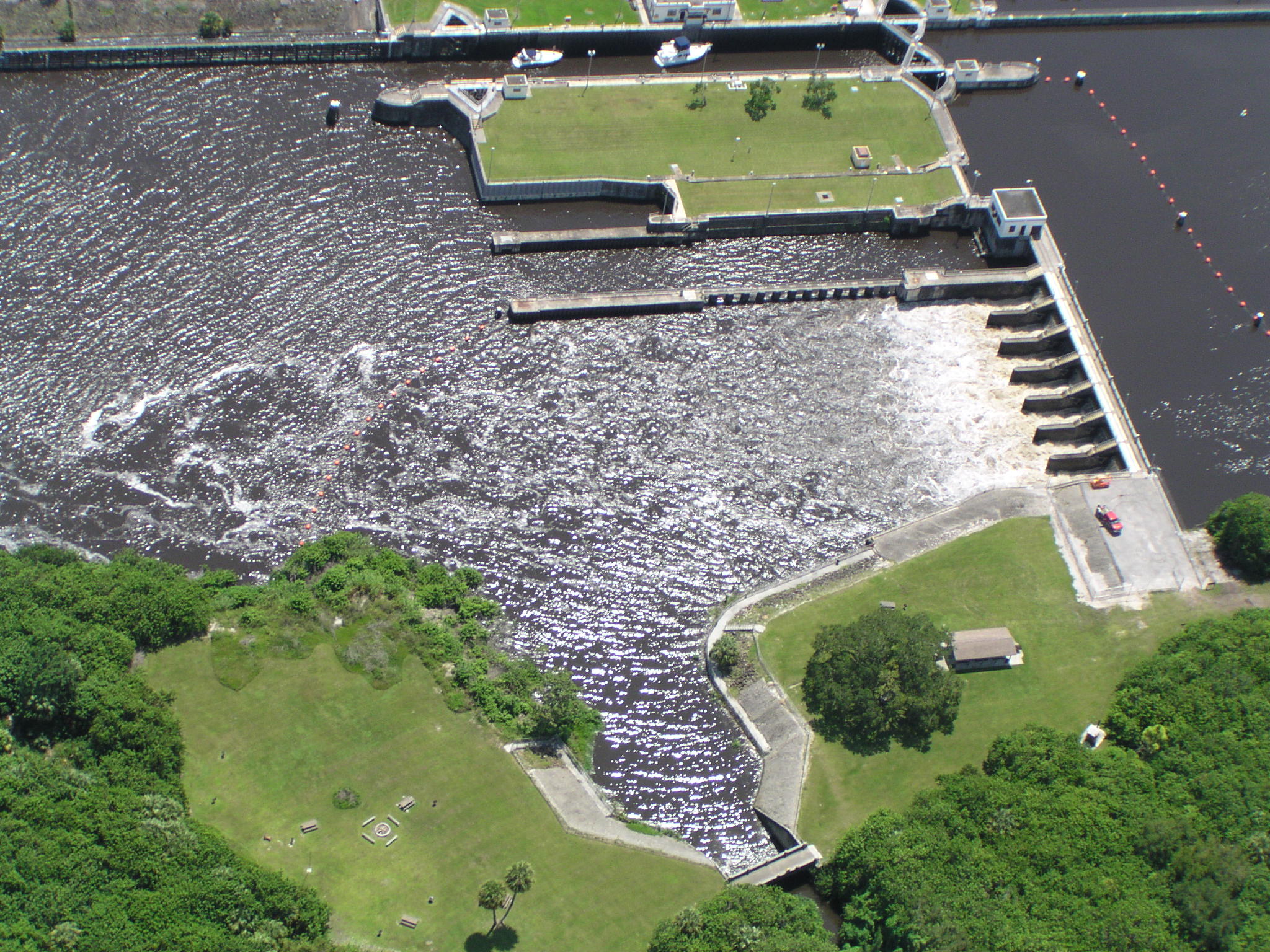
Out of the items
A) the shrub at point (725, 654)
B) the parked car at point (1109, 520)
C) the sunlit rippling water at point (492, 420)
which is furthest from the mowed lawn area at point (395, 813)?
the parked car at point (1109, 520)

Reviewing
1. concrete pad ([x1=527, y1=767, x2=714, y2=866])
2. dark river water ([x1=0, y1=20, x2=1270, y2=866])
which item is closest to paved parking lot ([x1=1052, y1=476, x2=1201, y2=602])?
dark river water ([x1=0, y1=20, x2=1270, y2=866])

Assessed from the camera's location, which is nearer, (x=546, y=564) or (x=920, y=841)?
(x=920, y=841)

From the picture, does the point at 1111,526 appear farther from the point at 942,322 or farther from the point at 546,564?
the point at 546,564

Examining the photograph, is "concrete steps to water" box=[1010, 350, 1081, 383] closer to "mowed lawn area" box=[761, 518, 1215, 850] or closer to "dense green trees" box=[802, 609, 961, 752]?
"mowed lawn area" box=[761, 518, 1215, 850]

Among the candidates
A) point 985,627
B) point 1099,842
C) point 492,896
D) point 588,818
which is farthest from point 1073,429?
point 492,896

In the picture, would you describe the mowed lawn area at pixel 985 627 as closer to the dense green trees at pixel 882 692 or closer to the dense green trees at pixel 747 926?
the dense green trees at pixel 882 692

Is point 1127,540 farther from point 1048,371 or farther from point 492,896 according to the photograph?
point 492,896

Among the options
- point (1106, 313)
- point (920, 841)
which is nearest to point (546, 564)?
point (920, 841)
